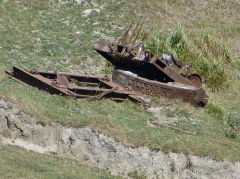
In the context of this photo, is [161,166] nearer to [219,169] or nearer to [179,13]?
[219,169]

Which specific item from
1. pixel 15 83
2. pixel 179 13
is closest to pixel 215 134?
pixel 15 83

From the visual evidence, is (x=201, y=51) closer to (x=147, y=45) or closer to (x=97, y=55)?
(x=147, y=45)

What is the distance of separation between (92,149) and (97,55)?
6.83m

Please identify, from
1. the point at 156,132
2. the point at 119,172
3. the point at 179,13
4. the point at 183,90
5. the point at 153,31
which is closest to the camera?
the point at 119,172

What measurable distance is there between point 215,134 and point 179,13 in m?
10.1

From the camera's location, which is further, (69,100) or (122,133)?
(69,100)

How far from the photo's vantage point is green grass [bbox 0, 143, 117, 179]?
905 cm

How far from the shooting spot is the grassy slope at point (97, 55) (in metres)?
11.7

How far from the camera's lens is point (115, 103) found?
13195 mm

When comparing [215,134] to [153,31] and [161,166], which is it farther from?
[153,31]

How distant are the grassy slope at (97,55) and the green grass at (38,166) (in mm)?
1126

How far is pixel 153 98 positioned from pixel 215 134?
6.56 feet

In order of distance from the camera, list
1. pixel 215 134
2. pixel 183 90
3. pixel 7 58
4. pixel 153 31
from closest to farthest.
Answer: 1. pixel 215 134
2. pixel 183 90
3. pixel 7 58
4. pixel 153 31

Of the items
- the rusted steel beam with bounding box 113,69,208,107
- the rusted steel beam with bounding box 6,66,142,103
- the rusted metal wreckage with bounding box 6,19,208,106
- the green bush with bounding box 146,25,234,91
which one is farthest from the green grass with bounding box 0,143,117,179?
the green bush with bounding box 146,25,234,91
